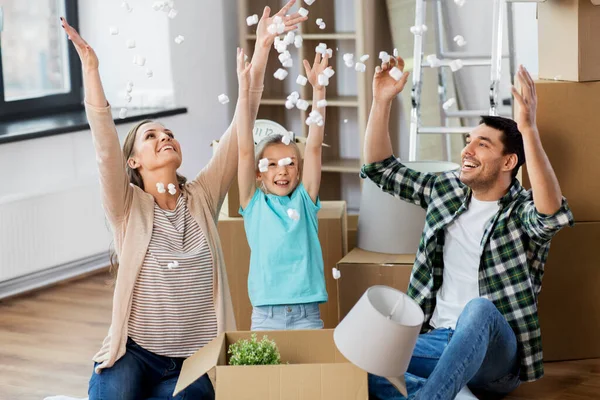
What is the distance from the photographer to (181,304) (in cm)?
238

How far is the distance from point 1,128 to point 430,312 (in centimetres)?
249

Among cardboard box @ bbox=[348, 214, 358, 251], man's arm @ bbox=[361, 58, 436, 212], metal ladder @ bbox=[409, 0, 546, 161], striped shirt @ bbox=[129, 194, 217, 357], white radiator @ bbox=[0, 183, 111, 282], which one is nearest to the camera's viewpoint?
striped shirt @ bbox=[129, 194, 217, 357]

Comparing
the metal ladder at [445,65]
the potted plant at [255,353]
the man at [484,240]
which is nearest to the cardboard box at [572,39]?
the metal ladder at [445,65]

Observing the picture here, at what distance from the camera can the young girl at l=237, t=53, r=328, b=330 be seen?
2488 millimetres

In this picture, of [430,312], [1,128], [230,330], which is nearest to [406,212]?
[430,312]

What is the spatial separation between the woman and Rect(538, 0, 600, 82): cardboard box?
2.92ft

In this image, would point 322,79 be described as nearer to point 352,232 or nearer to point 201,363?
point 201,363

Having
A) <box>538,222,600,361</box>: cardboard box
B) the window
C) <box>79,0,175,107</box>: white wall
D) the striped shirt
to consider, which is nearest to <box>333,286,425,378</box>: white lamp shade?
the striped shirt

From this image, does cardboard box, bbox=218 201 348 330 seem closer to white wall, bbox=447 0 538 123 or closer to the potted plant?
the potted plant

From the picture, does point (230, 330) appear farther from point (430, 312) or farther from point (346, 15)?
point (346, 15)

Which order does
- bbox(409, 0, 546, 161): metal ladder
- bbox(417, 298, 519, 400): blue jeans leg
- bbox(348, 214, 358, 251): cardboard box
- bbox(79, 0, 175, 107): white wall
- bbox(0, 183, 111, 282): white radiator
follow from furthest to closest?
bbox(79, 0, 175, 107): white wall
bbox(0, 183, 111, 282): white radiator
bbox(409, 0, 546, 161): metal ladder
bbox(348, 214, 358, 251): cardboard box
bbox(417, 298, 519, 400): blue jeans leg

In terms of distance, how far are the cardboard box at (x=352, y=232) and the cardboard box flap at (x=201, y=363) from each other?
106 centimetres

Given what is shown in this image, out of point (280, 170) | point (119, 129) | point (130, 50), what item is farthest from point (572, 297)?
point (130, 50)

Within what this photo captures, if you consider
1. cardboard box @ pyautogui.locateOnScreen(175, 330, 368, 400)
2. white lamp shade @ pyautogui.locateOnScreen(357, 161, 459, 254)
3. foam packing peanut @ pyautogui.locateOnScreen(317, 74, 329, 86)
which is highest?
foam packing peanut @ pyautogui.locateOnScreen(317, 74, 329, 86)
